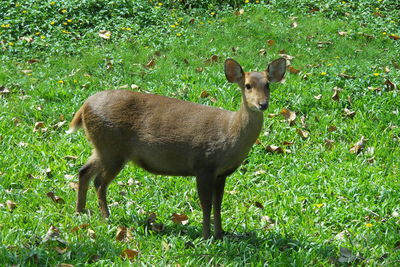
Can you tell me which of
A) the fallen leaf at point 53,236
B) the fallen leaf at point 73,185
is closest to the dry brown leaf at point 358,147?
the fallen leaf at point 73,185

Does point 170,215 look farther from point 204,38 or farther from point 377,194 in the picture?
point 204,38

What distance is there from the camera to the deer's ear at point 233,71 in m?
5.18

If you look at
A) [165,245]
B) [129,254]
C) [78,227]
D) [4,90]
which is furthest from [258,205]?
[4,90]

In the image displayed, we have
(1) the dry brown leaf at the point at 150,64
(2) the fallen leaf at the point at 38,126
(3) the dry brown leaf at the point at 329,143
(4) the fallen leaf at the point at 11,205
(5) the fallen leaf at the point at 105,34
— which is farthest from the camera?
(5) the fallen leaf at the point at 105,34

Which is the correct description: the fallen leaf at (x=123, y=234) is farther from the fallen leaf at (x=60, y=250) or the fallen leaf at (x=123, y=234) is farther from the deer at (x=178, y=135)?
the fallen leaf at (x=60, y=250)

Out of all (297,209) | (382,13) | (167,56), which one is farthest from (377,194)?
(382,13)

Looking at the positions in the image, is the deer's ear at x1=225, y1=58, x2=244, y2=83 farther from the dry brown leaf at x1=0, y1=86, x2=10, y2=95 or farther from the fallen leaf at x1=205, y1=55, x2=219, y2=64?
the fallen leaf at x1=205, y1=55, x2=219, y2=64

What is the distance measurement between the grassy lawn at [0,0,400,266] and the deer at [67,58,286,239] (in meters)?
0.36

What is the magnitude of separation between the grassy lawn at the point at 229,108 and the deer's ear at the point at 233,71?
3.97 feet

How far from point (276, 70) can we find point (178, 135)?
941mm

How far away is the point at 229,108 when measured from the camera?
771 cm

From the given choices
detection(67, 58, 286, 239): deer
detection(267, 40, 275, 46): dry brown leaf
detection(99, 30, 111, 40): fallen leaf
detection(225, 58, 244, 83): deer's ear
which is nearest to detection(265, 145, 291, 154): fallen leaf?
detection(67, 58, 286, 239): deer

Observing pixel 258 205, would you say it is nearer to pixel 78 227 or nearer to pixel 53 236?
pixel 78 227

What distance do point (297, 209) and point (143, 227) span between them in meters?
1.35
